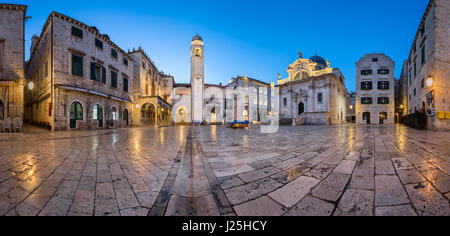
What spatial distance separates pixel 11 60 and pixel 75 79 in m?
4.17

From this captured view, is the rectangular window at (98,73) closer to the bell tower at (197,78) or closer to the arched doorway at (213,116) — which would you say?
the bell tower at (197,78)

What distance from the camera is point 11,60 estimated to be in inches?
513

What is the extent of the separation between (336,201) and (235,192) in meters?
1.13

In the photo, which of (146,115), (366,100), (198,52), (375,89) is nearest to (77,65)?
(146,115)

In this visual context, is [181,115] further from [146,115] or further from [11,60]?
[11,60]

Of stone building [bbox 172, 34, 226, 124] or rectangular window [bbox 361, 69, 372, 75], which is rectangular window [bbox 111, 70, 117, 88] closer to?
stone building [bbox 172, 34, 226, 124]

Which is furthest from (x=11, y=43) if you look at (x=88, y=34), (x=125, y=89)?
(x=125, y=89)

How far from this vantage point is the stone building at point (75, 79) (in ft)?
45.5

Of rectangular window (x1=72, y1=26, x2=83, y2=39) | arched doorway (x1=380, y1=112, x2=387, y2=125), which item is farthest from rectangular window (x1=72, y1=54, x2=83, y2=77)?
arched doorway (x1=380, y1=112, x2=387, y2=125)

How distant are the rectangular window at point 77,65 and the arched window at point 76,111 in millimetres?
3002

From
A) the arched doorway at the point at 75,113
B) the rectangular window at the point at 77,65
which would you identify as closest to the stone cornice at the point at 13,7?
the rectangular window at the point at 77,65

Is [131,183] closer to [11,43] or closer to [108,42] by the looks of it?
[11,43]

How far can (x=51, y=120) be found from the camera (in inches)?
533

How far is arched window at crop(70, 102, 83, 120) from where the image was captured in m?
14.7
